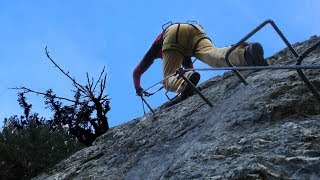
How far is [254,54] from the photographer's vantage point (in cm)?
509

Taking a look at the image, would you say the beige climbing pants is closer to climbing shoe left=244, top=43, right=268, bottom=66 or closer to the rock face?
the rock face

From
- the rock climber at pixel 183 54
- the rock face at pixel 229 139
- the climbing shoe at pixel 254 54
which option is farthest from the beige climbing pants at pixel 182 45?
the climbing shoe at pixel 254 54

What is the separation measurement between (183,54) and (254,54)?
2.04 m

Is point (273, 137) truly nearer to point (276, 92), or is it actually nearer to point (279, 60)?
point (276, 92)

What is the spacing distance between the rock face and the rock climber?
0.23 m

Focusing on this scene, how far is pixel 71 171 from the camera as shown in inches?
229

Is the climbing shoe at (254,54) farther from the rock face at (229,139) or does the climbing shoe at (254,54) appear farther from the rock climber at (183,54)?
the rock face at (229,139)

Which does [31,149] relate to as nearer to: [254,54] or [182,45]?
[182,45]

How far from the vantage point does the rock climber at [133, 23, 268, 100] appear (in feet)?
17.9

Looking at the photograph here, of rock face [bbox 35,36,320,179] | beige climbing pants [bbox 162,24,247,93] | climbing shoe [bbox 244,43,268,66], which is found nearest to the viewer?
rock face [bbox 35,36,320,179]

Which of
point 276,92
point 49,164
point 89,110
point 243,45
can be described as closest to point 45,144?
point 49,164

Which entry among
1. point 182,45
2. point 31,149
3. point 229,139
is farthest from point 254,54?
point 31,149

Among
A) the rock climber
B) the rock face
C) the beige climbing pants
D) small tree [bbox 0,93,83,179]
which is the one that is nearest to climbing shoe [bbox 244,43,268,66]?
the rock climber

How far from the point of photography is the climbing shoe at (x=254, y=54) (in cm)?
509
